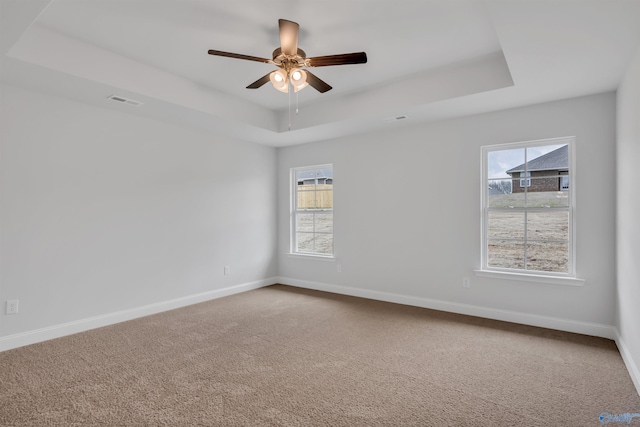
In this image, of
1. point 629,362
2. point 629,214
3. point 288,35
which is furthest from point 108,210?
point 629,362

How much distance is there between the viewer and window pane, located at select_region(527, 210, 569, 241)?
3.67m

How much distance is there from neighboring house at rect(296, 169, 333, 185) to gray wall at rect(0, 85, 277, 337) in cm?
93

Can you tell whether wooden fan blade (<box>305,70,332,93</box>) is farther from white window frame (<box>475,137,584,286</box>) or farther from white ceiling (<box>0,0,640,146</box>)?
white window frame (<box>475,137,584,286</box>)

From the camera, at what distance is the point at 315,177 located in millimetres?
5711

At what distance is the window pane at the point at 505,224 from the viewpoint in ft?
12.8

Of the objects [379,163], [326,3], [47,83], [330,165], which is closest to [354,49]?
[326,3]

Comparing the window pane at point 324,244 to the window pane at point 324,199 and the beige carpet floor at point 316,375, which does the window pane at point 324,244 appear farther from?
the beige carpet floor at point 316,375

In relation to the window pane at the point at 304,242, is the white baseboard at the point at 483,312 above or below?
below

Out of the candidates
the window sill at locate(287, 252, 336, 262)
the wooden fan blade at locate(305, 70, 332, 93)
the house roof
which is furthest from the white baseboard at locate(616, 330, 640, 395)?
the window sill at locate(287, 252, 336, 262)

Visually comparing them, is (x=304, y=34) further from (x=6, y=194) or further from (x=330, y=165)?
(x=6, y=194)

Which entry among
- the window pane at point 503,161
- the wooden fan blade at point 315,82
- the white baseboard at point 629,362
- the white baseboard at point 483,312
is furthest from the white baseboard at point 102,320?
the white baseboard at point 629,362

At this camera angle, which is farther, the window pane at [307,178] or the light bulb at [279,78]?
the window pane at [307,178]

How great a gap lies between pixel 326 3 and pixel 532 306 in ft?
11.9

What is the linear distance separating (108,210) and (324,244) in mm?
3081
